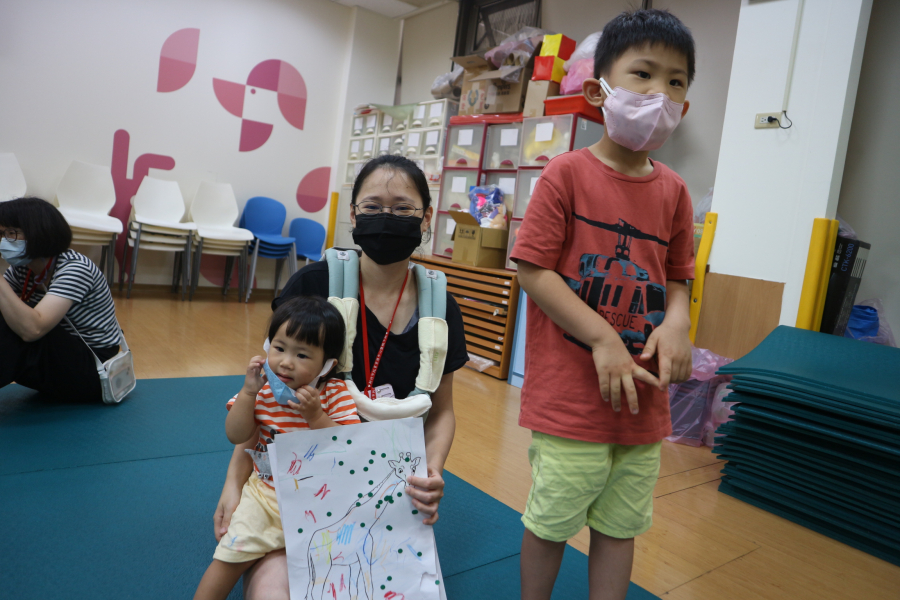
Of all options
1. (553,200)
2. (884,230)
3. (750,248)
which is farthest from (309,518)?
(884,230)

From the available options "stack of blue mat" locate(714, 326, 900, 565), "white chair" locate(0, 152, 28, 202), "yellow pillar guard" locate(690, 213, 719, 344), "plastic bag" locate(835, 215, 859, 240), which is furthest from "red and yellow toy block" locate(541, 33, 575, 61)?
"white chair" locate(0, 152, 28, 202)

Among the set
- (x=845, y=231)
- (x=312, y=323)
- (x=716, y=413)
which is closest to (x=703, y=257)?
(x=845, y=231)

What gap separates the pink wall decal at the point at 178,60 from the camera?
5406 millimetres

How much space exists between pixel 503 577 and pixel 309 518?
2.57 ft

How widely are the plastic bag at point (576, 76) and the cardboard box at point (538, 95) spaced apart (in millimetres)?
79

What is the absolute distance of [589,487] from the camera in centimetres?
108

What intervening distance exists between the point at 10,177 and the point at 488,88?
379cm

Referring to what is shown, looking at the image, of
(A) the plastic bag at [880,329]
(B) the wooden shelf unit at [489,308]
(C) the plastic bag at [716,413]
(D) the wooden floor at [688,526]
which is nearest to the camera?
(D) the wooden floor at [688,526]

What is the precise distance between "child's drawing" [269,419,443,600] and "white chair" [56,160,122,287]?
14.5ft

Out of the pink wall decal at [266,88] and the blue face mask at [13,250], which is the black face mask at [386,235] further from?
the pink wall decal at [266,88]

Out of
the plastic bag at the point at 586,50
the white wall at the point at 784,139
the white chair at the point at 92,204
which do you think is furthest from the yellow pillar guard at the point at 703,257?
the white chair at the point at 92,204

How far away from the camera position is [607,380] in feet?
3.28

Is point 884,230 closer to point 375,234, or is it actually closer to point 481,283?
point 481,283

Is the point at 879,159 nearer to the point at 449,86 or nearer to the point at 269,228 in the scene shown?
the point at 449,86
